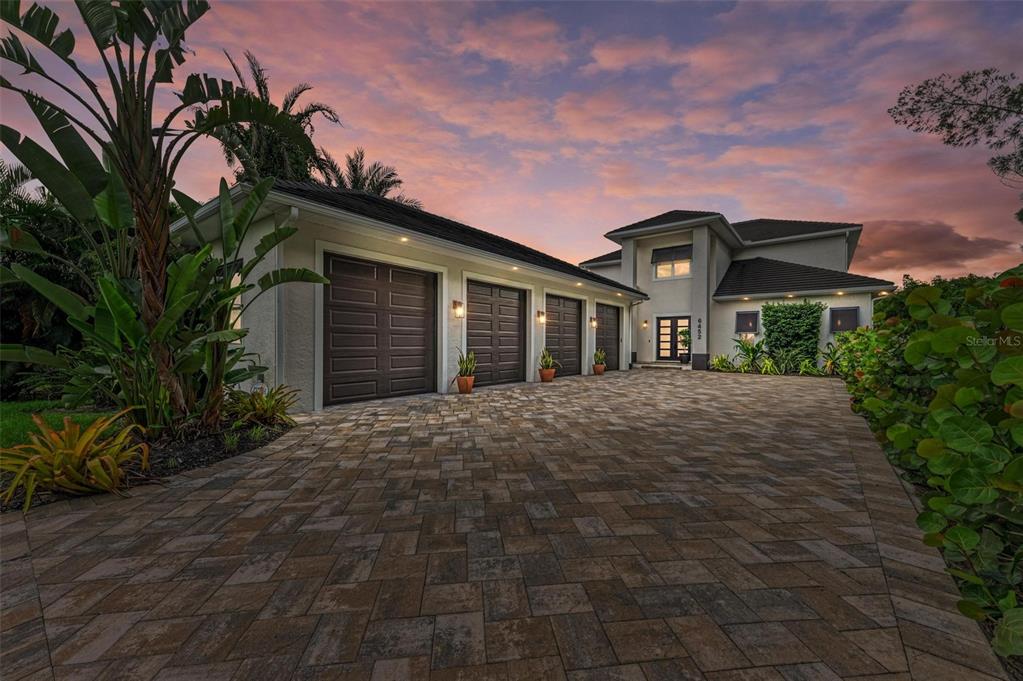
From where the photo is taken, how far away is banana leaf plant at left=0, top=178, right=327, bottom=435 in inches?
127

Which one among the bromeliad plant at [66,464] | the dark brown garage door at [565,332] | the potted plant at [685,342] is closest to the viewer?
the bromeliad plant at [66,464]

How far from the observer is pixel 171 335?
3713 millimetres

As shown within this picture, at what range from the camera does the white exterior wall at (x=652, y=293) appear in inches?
603

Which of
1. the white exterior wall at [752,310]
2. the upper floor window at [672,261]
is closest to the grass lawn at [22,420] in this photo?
the upper floor window at [672,261]

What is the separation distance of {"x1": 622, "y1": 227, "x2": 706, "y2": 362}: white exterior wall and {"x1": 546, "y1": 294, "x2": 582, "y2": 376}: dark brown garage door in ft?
15.8

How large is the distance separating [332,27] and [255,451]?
6.69 meters

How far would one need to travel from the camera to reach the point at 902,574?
1809mm

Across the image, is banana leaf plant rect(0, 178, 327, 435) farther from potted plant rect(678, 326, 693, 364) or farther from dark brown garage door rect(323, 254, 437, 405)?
potted plant rect(678, 326, 693, 364)

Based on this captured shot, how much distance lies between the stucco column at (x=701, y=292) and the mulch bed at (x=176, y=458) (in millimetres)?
14907

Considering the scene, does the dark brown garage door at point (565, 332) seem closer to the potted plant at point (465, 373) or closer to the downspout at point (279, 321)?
the potted plant at point (465, 373)

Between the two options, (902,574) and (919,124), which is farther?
(919,124)

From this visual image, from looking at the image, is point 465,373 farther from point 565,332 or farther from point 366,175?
point 366,175

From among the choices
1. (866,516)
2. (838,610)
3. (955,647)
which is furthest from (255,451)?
(866,516)

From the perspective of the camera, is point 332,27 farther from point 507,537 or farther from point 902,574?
point 902,574
